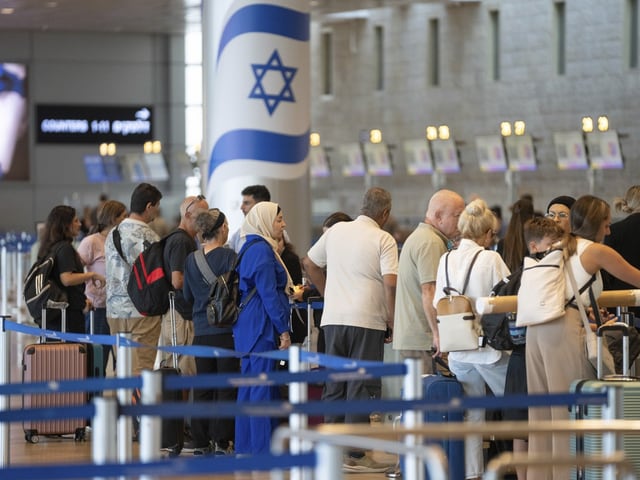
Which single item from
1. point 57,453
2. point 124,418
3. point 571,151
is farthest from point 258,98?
point 571,151

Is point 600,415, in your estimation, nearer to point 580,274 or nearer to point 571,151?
point 580,274

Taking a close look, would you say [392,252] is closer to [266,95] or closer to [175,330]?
[175,330]

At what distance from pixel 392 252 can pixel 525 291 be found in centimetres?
154

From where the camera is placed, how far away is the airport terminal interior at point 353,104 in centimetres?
2191

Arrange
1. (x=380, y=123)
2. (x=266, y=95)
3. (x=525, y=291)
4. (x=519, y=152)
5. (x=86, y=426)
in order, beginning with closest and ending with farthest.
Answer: (x=525, y=291)
(x=86, y=426)
(x=266, y=95)
(x=519, y=152)
(x=380, y=123)

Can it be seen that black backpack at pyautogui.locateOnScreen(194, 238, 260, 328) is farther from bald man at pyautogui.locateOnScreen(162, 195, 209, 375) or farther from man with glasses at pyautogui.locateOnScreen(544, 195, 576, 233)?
man with glasses at pyautogui.locateOnScreen(544, 195, 576, 233)

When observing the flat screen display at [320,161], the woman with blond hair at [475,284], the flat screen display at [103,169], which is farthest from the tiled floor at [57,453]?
the flat screen display at [103,169]

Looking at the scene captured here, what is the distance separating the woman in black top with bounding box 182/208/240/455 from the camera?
827 centimetres

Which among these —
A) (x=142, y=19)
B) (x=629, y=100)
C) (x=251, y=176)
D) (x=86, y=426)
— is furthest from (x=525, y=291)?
(x=142, y=19)

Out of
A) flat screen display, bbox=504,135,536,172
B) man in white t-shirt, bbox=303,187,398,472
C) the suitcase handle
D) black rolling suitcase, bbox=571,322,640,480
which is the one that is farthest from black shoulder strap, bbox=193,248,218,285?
flat screen display, bbox=504,135,536,172

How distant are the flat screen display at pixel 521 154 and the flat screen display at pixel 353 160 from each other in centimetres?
434

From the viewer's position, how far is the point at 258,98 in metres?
12.6

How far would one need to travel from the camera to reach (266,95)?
12.7m

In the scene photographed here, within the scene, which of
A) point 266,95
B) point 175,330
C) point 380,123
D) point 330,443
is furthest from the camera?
point 380,123
